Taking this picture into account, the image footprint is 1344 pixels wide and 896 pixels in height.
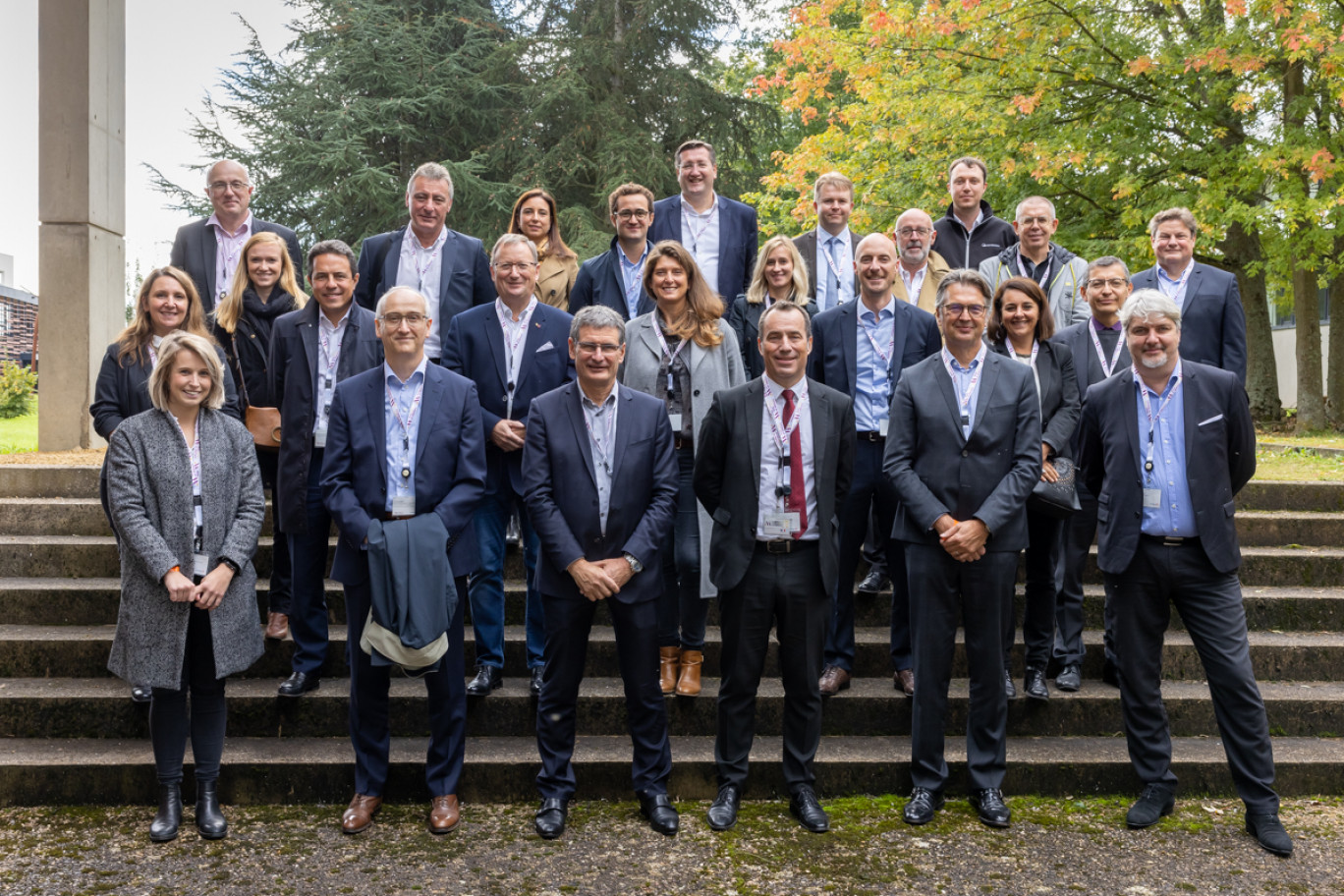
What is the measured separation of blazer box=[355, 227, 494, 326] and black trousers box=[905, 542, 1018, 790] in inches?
106

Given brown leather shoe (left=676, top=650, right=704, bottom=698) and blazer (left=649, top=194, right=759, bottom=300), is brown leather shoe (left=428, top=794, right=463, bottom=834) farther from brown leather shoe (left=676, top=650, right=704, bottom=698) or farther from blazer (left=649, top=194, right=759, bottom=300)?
blazer (left=649, top=194, right=759, bottom=300)

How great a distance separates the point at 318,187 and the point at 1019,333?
16.1 m

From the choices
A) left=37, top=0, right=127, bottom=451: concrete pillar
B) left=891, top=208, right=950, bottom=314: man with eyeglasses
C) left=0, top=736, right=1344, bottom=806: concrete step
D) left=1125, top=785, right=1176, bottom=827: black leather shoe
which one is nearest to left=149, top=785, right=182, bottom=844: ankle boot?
left=0, top=736, right=1344, bottom=806: concrete step

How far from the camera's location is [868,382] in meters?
4.86

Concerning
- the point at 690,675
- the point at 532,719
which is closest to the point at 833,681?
the point at 690,675

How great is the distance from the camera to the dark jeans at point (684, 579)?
183 inches

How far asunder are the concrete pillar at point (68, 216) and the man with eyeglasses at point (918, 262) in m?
6.52

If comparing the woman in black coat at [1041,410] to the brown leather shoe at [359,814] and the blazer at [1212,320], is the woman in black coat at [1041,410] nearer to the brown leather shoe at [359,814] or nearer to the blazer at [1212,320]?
the blazer at [1212,320]

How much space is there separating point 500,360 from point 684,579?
137cm

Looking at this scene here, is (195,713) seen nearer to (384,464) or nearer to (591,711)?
(384,464)

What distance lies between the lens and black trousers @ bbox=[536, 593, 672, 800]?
4.06 meters

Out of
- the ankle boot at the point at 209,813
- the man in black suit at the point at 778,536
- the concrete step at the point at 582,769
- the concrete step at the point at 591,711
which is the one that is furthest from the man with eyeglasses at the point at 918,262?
the ankle boot at the point at 209,813

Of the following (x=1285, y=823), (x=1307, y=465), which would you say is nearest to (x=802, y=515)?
(x=1285, y=823)

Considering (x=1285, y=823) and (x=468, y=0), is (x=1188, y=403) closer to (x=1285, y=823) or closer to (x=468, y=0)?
(x=1285, y=823)
